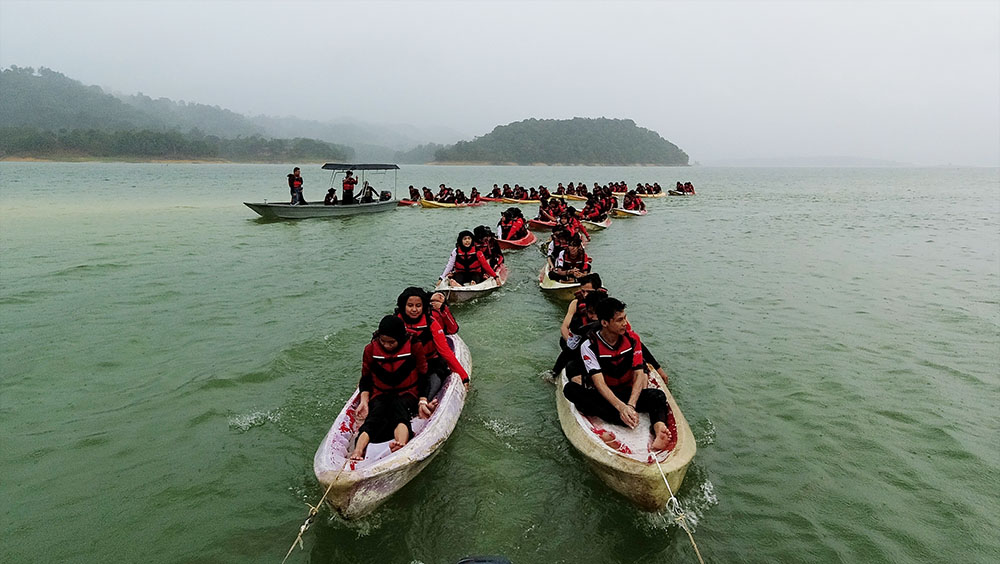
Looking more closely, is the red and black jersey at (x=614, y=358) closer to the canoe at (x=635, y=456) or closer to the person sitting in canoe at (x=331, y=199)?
the canoe at (x=635, y=456)

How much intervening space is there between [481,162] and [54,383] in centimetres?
15726

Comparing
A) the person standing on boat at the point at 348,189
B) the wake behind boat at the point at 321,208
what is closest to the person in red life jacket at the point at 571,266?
the wake behind boat at the point at 321,208

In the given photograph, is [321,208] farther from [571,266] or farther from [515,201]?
[571,266]

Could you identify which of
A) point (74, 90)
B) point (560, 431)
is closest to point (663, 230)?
point (560, 431)

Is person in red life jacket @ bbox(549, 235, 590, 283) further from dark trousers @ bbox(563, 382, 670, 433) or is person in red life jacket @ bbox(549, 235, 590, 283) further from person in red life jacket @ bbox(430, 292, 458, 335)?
dark trousers @ bbox(563, 382, 670, 433)

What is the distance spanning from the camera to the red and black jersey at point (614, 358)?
522 centimetres

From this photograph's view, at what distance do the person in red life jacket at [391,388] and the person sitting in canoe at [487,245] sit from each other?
20.3 feet

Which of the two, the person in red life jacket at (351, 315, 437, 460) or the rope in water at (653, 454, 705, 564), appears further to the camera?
the person in red life jacket at (351, 315, 437, 460)

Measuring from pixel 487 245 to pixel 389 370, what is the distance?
280 inches

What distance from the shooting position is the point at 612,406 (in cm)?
528

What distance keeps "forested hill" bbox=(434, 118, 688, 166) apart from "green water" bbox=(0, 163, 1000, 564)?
149m

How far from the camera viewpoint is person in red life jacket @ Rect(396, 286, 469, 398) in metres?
5.97

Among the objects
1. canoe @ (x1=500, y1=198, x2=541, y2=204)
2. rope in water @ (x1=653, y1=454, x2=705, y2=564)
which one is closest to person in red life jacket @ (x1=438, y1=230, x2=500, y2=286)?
rope in water @ (x1=653, y1=454, x2=705, y2=564)

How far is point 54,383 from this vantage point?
713cm
